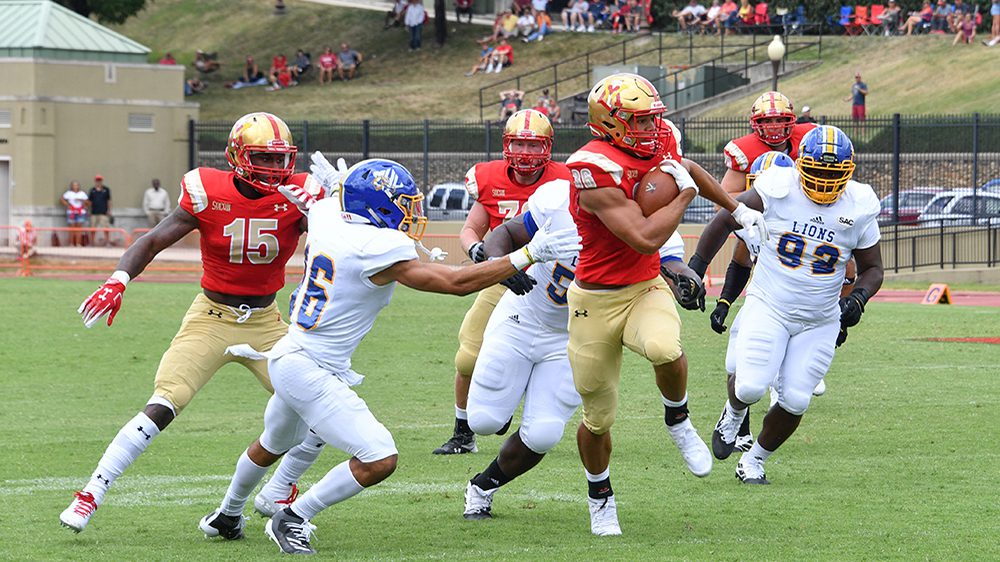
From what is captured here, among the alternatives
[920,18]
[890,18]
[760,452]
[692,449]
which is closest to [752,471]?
[760,452]

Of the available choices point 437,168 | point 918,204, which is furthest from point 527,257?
point 437,168

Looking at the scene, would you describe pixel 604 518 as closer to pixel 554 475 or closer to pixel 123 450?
pixel 554 475

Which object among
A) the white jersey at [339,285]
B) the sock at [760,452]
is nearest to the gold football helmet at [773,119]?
the sock at [760,452]

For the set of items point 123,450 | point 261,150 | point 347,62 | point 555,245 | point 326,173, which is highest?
point 347,62

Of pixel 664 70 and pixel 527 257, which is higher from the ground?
pixel 664 70

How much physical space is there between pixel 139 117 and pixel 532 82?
1523cm

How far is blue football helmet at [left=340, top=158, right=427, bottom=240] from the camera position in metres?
6.55

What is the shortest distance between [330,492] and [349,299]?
875 mm

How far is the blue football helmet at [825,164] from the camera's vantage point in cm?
823

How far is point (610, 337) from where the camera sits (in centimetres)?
731

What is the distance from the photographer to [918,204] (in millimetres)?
27703

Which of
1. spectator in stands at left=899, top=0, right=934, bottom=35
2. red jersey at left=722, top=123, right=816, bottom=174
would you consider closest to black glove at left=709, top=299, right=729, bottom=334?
red jersey at left=722, top=123, right=816, bottom=174

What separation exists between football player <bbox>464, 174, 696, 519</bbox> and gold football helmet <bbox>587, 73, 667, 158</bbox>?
1.33 ft

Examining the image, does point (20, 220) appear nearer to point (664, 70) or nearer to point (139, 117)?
point (139, 117)
